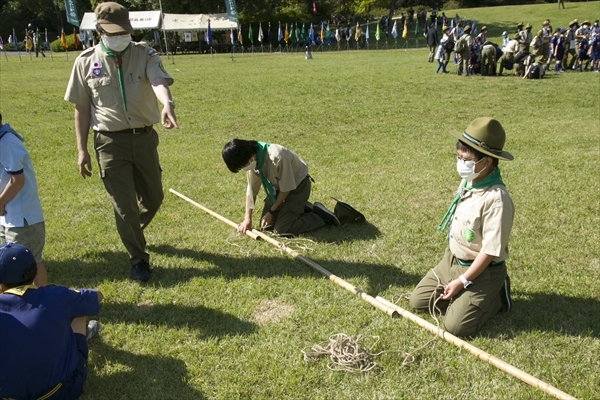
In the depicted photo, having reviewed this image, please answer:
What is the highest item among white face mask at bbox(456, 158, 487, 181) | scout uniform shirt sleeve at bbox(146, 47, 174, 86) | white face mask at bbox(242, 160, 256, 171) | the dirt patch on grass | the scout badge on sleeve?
scout uniform shirt sleeve at bbox(146, 47, 174, 86)

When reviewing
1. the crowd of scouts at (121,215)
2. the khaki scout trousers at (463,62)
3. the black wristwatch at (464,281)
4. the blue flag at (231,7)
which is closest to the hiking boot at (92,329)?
the crowd of scouts at (121,215)

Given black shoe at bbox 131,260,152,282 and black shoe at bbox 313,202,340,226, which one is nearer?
black shoe at bbox 131,260,152,282

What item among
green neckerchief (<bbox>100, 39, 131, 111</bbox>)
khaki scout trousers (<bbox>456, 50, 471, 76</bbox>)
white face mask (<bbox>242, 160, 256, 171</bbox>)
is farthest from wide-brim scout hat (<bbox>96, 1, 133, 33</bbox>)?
khaki scout trousers (<bbox>456, 50, 471, 76</bbox>)

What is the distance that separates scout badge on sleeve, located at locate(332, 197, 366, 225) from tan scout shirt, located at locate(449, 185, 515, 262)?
1920mm

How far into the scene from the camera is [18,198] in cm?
365

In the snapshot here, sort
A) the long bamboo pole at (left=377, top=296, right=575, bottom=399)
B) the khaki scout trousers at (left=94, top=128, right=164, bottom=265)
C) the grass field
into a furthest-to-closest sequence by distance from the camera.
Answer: the khaki scout trousers at (left=94, top=128, right=164, bottom=265) < the grass field < the long bamboo pole at (left=377, top=296, right=575, bottom=399)

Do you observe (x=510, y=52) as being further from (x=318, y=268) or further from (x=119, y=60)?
(x=119, y=60)

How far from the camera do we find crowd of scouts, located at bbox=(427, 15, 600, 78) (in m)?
19.1

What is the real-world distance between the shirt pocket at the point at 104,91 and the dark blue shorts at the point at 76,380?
1.96 metres

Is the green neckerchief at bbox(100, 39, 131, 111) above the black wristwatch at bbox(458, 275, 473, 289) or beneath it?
above

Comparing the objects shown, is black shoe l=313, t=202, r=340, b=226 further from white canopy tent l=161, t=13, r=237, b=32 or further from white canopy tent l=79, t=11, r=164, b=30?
white canopy tent l=79, t=11, r=164, b=30

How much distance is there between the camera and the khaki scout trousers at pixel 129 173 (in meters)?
4.36

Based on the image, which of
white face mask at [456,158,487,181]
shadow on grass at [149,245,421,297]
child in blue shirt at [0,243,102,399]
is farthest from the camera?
shadow on grass at [149,245,421,297]

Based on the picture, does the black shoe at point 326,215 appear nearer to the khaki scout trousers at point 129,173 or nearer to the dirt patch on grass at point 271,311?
the dirt patch on grass at point 271,311
